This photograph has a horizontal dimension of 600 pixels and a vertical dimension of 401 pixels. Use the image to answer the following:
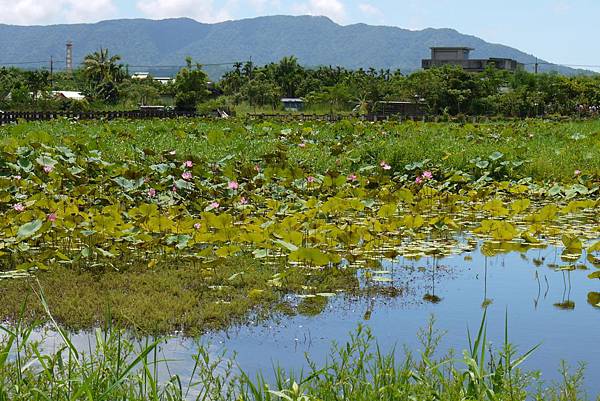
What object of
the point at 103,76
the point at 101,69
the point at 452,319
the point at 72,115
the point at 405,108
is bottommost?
the point at 452,319

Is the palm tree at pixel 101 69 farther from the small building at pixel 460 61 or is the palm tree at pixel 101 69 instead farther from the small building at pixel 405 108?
the small building at pixel 460 61

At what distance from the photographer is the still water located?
419 cm

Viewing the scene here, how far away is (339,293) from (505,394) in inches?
92.8

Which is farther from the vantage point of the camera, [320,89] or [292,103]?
[292,103]

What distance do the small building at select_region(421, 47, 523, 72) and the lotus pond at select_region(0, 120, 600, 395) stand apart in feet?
247

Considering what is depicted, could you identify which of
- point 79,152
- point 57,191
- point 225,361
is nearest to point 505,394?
point 225,361

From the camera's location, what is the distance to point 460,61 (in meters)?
84.1

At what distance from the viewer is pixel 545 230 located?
740 centimetres

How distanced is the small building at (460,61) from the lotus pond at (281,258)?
75.3 metres

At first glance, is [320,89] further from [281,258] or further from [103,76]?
[281,258]

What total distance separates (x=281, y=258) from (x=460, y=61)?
80949 mm

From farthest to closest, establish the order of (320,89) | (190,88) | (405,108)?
(320,89) < (190,88) < (405,108)

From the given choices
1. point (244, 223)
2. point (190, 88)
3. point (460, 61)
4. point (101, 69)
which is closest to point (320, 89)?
point (190, 88)

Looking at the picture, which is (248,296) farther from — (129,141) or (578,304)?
(129,141)
